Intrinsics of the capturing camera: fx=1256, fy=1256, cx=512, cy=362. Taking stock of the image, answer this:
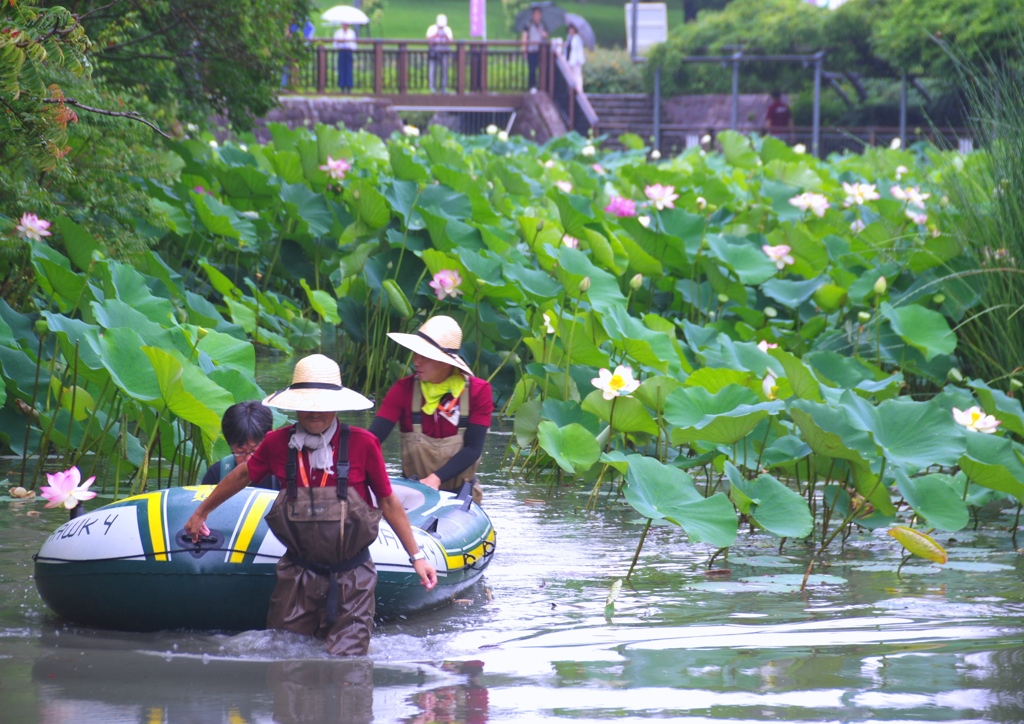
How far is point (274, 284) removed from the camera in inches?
368

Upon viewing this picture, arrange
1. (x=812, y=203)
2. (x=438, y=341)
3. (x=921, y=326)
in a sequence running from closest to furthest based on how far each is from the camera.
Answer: (x=438, y=341)
(x=921, y=326)
(x=812, y=203)

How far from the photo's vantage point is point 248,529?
3582 millimetres

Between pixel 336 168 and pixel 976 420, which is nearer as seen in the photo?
pixel 976 420

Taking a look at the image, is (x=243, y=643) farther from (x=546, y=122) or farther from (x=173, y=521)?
(x=546, y=122)

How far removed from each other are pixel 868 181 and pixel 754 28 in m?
14.9

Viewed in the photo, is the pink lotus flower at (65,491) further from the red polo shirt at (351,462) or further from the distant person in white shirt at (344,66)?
the distant person in white shirt at (344,66)

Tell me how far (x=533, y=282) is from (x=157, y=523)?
10.6 feet

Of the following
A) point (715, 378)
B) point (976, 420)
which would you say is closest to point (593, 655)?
point (715, 378)

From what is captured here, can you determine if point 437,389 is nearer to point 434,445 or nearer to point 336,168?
point 434,445

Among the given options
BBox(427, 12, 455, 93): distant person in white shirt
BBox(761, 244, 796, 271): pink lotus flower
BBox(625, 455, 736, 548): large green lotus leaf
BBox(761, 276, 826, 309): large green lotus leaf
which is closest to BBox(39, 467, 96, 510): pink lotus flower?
BBox(625, 455, 736, 548): large green lotus leaf

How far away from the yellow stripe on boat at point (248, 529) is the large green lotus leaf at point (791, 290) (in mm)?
4560

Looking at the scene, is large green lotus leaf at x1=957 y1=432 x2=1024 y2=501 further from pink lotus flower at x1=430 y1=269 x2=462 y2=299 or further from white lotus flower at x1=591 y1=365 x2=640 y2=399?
pink lotus flower at x1=430 y1=269 x2=462 y2=299

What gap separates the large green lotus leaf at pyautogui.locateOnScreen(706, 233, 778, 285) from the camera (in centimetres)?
755

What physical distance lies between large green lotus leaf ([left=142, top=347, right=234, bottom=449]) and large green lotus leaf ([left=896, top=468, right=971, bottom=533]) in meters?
2.44
